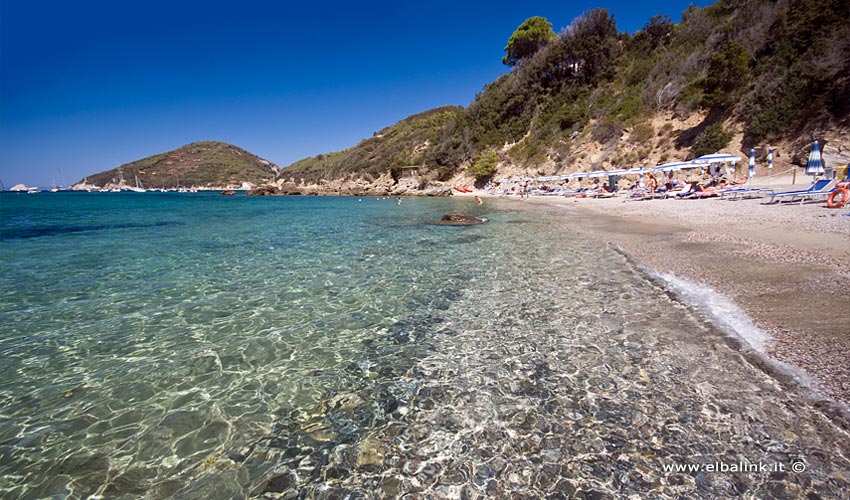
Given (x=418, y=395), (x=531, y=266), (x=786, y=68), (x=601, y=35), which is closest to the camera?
(x=418, y=395)

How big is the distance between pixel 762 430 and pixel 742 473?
0.58 metres

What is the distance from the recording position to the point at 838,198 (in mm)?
13555

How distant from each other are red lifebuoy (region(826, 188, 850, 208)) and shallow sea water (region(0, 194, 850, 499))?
12656 millimetres

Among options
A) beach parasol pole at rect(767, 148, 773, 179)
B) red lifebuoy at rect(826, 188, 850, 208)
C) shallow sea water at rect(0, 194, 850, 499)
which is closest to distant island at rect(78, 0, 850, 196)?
beach parasol pole at rect(767, 148, 773, 179)

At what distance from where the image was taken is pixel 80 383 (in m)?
3.96

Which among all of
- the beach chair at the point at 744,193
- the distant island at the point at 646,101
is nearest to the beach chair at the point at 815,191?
the beach chair at the point at 744,193

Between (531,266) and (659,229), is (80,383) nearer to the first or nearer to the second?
(531,266)

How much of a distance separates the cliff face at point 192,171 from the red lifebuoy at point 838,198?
13943 cm

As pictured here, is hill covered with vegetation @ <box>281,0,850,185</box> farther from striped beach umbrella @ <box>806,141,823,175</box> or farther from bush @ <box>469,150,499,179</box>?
striped beach umbrella @ <box>806,141,823,175</box>

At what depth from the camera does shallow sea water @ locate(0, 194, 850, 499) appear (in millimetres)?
2643

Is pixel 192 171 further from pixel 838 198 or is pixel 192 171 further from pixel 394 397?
pixel 838 198

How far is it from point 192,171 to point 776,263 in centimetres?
17329

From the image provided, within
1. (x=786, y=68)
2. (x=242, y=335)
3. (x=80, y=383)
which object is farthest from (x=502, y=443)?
(x=786, y=68)

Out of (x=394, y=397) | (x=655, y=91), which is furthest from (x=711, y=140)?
(x=394, y=397)
